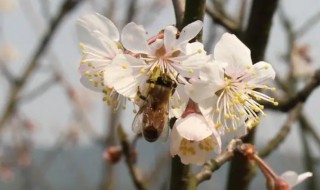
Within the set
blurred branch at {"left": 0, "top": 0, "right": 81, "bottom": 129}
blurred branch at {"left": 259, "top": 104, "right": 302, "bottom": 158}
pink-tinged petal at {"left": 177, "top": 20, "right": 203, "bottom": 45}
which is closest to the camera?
pink-tinged petal at {"left": 177, "top": 20, "right": 203, "bottom": 45}

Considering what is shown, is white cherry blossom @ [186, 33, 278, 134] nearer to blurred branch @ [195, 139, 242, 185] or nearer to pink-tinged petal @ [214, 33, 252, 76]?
pink-tinged petal @ [214, 33, 252, 76]

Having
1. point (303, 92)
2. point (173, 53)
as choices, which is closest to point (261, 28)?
point (303, 92)

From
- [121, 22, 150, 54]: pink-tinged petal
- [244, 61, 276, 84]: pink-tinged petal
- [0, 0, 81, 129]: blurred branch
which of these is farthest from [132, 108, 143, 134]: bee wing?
[0, 0, 81, 129]: blurred branch

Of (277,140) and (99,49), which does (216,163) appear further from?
(277,140)

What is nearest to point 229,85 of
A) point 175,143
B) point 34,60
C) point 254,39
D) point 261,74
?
point 261,74

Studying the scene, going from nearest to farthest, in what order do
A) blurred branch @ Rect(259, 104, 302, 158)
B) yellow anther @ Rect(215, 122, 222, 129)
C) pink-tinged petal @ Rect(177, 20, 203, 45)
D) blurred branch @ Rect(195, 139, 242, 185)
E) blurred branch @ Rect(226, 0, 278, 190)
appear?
pink-tinged petal @ Rect(177, 20, 203, 45) < yellow anther @ Rect(215, 122, 222, 129) < blurred branch @ Rect(195, 139, 242, 185) < blurred branch @ Rect(226, 0, 278, 190) < blurred branch @ Rect(259, 104, 302, 158)

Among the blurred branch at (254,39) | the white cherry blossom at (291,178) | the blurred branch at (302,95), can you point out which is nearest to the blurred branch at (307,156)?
the blurred branch at (302,95)
